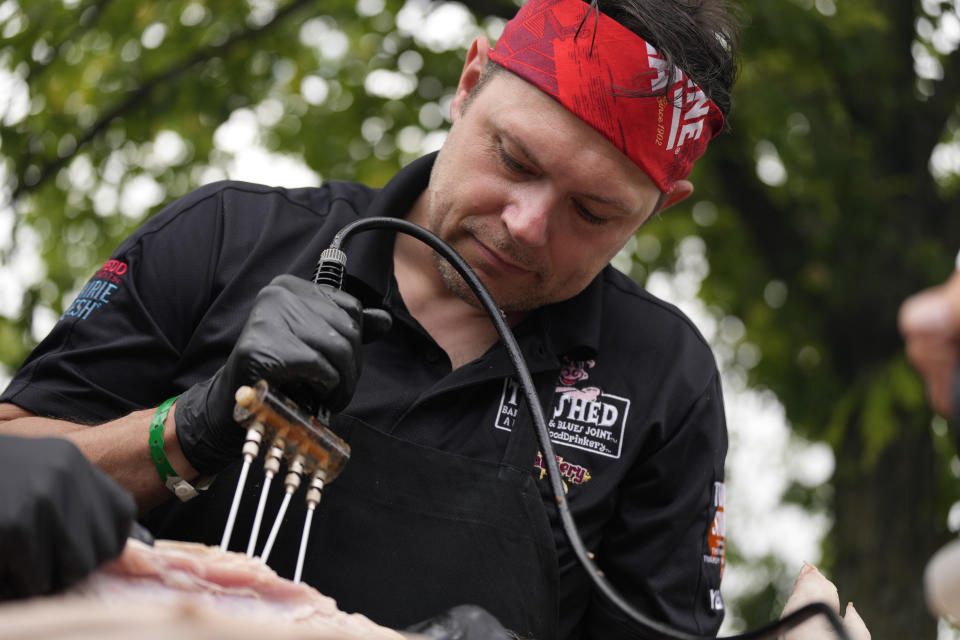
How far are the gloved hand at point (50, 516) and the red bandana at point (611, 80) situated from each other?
132 centimetres

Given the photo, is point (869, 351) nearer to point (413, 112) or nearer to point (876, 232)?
point (876, 232)

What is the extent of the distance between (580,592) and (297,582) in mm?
926

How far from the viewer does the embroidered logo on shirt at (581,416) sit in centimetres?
223

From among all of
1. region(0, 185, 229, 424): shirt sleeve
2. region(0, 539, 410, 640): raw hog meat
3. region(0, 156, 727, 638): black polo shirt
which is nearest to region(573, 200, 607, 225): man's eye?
region(0, 156, 727, 638): black polo shirt

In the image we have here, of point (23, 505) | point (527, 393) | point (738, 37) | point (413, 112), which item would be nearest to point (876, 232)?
point (413, 112)

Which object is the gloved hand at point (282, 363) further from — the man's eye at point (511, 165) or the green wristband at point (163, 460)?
the man's eye at point (511, 165)

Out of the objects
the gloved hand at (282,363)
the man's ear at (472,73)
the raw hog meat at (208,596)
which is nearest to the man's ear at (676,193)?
the man's ear at (472,73)

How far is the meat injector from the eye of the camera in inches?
60.9

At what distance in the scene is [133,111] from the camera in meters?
5.33

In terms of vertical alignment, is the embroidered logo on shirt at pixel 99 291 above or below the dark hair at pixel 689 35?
below

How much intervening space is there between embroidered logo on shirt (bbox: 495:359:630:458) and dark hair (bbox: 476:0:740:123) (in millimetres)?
668

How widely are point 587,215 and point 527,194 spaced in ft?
0.53

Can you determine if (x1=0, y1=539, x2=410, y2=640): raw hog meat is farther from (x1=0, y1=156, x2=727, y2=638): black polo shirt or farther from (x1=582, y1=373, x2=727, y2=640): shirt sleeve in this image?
(x1=582, y1=373, x2=727, y2=640): shirt sleeve

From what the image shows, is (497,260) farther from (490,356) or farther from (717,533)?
(717,533)
